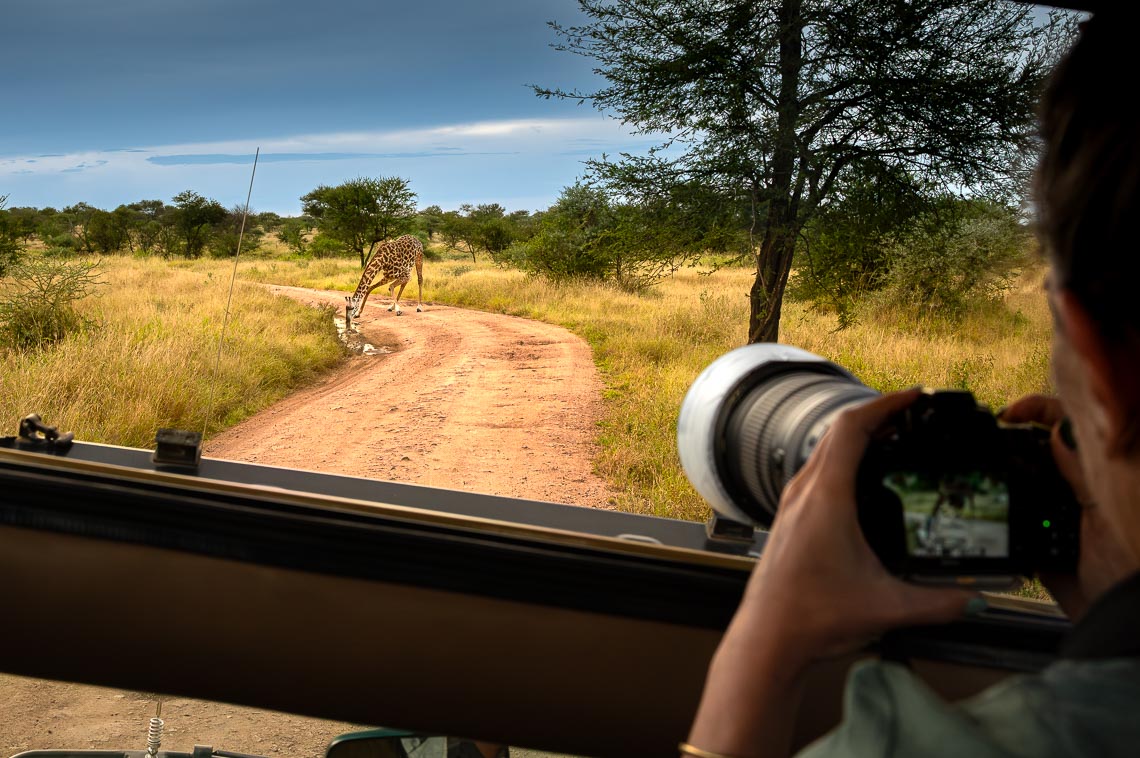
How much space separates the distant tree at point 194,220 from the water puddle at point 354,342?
1.52m

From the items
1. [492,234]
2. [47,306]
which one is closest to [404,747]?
[47,306]

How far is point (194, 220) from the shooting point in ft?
7.80

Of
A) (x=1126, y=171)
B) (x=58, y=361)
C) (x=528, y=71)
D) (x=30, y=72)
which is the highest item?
(x=528, y=71)

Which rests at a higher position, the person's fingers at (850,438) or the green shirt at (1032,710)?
the person's fingers at (850,438)

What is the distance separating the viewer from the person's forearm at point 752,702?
490 millimetres

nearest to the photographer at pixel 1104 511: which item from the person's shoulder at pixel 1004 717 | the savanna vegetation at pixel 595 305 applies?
the person's shoulder at pixel 1004 717

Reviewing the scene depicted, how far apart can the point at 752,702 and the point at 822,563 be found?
84 millimetres

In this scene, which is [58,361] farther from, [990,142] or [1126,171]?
[990,142]

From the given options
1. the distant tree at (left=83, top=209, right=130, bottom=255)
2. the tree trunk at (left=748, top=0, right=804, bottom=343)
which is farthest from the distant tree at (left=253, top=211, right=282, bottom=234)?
the tree trunk at (left=748, top=0, right=804, bottom=343)

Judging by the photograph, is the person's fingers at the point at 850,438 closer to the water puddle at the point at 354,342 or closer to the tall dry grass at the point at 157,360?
the tall dry grass at the point at 157,360

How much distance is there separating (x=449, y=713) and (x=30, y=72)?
114 centimetres

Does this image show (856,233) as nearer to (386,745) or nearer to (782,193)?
(782,193)

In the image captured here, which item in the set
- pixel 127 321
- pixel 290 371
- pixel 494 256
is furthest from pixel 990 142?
pixel 127 321

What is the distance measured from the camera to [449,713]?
3.42 ft
